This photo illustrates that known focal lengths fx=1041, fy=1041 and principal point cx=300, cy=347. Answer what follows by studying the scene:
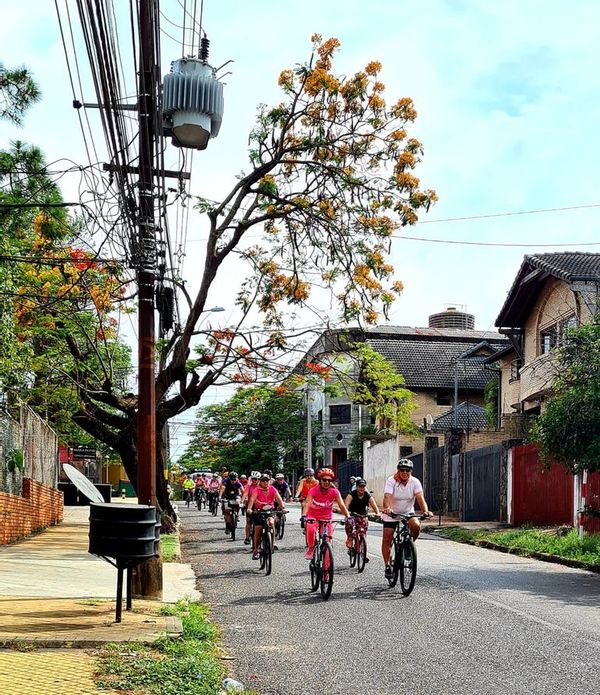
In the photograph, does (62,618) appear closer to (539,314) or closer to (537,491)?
(537,491)

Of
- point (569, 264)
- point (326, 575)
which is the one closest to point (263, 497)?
point (326, 575)

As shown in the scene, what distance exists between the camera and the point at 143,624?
9.98 meters

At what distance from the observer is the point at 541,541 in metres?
22.8

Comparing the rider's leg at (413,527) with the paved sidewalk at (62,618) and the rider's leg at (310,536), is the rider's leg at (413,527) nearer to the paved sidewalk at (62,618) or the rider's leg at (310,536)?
the rider's leg at (310,536)

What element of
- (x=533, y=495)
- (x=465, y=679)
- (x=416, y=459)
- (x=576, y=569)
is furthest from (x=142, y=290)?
(x=416, y=459)

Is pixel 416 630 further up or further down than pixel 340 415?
further down

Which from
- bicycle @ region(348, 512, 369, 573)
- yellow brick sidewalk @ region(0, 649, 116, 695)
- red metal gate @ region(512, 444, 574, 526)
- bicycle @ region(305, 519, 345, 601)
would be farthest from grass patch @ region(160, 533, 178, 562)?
red metal gate @ region(512, 444, 574, 526)

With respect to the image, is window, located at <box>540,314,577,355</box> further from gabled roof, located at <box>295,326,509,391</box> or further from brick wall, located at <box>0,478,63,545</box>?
gabled roof, located at <box>295,326,509,391</box>

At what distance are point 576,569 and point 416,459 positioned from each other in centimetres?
2501

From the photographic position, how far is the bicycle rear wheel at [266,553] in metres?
16.9

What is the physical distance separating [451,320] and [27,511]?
196ft

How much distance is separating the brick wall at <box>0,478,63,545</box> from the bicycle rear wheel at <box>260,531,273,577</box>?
18.1 feet

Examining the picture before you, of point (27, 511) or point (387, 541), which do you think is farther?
point (27, 511)

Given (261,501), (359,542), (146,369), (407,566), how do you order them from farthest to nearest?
1. (261,501)
2. (359,542)
3. (407,566)
4. (146,369)
